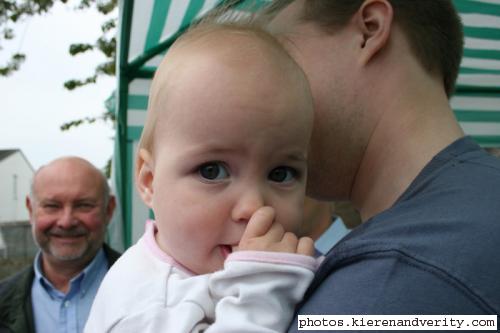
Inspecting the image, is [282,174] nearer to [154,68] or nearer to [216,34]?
[216,34]

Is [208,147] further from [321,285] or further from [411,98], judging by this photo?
[411,98]

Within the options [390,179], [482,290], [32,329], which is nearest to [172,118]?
[390,179]

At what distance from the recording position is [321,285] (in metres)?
1.14

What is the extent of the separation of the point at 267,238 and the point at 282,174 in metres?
0.20

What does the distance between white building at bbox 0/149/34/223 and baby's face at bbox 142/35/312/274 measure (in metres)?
38.7

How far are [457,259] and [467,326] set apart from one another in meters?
0.12

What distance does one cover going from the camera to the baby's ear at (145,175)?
144cm

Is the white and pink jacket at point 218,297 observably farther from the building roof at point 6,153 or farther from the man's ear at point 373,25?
the building roof at point 6,153

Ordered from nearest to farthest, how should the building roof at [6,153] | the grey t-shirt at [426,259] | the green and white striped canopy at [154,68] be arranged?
the grey t-shirt at [426,259] → the green and white striped canopy at [154,68] → the building roof at [6,153]

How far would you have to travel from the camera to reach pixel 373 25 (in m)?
1.60

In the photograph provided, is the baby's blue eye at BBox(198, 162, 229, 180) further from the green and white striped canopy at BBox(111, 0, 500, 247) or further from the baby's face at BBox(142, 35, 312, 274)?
the green and white striped canopy at BBox(111, 0, 500, 247)

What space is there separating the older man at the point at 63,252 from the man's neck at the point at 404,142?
2787 mm

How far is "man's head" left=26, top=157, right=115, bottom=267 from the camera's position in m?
4.28

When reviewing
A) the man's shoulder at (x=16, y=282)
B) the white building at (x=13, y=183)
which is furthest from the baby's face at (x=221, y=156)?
the white building at (x=13, y=183)
